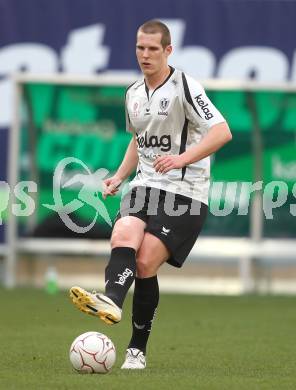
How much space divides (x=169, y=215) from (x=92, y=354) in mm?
1082

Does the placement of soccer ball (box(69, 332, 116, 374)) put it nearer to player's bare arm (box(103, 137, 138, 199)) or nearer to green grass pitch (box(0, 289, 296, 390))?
green grass pitch (box(0, 289, 296, 390))

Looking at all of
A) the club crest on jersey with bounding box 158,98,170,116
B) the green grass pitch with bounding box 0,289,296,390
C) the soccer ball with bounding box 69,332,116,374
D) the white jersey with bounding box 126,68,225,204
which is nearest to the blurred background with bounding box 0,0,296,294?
the green grass pitch with bounding box 0,289,296,390

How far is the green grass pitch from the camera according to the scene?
7863 millimetres

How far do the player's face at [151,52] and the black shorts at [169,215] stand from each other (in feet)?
2.75

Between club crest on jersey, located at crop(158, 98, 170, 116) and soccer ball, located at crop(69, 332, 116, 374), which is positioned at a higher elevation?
club crest on jersey, located at crop(158, 98, 170, 116)

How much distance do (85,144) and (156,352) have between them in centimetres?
813

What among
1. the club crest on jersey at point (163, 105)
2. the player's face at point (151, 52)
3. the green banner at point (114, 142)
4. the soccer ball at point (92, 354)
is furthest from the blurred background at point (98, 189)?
the soccer ball at point (92, 354)

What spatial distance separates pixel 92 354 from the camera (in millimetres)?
8125

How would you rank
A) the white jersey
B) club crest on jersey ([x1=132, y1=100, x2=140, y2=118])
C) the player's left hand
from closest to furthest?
the player's left hand, the white jersey, club crest on jersey ([x1=132, y1=100, x2=140, y2=118])

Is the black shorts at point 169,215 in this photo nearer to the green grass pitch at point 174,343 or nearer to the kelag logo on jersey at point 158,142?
the kelag logo on jersey at point 158,142

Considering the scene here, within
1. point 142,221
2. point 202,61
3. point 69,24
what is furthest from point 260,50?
point 142,221

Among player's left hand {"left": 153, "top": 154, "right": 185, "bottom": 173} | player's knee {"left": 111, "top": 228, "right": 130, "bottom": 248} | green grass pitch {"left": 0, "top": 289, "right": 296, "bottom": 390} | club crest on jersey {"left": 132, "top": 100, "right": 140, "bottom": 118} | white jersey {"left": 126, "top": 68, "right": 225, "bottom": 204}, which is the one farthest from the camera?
club crest on jersey {"left": 132, "top": 100, "right": 140, "bottom": 118}

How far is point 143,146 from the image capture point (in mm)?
8648

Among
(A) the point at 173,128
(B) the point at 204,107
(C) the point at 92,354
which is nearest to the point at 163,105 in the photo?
(A) the point at 173,128
